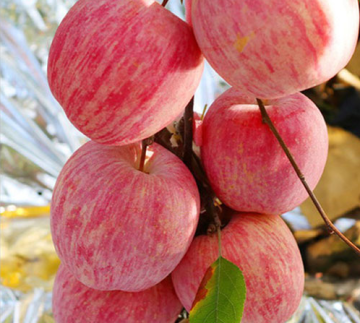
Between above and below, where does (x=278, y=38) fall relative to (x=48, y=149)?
above

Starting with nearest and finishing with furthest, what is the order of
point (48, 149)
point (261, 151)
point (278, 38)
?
1. point (278, 38)
2. point (261, 151)
3. point (48, 149)

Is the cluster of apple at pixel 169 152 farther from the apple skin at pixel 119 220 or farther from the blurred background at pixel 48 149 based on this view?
the blurred background at pixel 48 149

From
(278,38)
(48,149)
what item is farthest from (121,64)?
(48,149)

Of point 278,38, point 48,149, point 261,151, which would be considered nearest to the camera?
point 278,38

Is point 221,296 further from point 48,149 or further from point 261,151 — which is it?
point 48,149

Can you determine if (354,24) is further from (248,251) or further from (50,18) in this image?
(50,18)

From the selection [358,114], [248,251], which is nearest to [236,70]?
[248,251]

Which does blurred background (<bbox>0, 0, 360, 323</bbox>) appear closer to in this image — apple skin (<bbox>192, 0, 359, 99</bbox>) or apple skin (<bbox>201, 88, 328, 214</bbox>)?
apple skin (<bbox>201, 88, 328, 214</bbox>)
